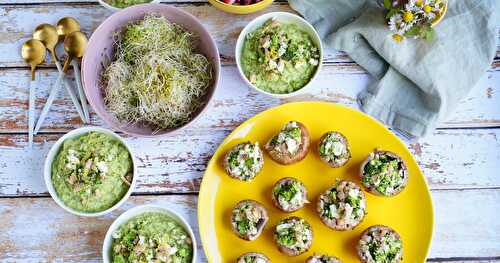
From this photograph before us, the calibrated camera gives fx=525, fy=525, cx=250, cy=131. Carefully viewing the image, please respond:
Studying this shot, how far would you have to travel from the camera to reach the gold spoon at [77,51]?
8.35 feet

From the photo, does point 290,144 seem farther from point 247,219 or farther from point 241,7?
point 241,7

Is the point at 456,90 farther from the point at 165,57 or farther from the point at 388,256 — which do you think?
the point at 165,57

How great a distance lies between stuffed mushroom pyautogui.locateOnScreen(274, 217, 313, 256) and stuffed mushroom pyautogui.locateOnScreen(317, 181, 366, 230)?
10cm

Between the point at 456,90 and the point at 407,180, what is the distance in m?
0.49

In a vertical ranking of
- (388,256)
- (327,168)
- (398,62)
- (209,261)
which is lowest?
(209,261)

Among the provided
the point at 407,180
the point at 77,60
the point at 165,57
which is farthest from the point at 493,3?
the point at 77,60

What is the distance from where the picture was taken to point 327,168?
2.53m

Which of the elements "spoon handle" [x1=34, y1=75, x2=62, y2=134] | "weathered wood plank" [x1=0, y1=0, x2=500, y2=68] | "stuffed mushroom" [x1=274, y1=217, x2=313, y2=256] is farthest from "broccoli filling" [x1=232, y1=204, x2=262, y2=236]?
"spoon handle" [x1=34, y1=75, x2=62, y2=134]

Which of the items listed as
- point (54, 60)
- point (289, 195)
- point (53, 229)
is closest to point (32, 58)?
point (54, 60)

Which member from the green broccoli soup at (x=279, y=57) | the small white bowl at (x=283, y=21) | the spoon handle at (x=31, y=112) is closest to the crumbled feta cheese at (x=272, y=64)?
the green broccoli soup at (x=279, y=57)

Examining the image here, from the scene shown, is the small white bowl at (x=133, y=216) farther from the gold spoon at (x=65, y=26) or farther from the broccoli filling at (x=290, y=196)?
the gold spoon at (x=65, y=26)

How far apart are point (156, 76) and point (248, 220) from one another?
0.78 meters

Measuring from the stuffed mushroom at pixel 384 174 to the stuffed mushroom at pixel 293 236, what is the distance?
1.16 ft

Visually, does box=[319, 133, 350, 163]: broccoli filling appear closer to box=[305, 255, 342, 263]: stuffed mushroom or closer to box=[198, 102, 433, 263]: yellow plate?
box=[198, 102, 433, 263]: yellow plate
